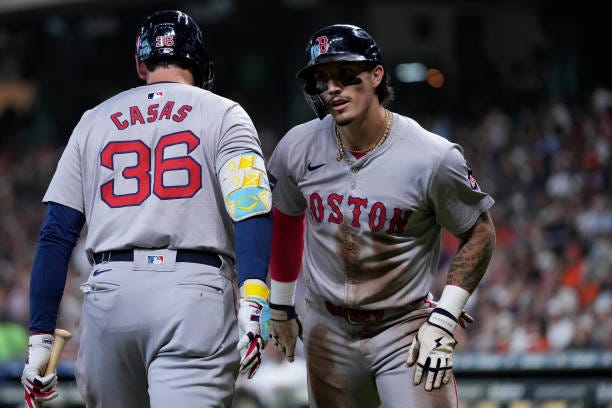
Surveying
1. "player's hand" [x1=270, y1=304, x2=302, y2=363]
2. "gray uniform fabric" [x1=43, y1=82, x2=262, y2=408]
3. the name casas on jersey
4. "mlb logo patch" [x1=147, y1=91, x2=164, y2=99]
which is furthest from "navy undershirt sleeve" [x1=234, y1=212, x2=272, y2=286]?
"player's hand" [x1=270, y1=304, x2=302, y2=363]

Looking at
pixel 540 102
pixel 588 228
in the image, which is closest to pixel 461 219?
pixel 588 228

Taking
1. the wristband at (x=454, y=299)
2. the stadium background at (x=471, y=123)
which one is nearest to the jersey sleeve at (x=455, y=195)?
the wristband at (x=454, y=299)

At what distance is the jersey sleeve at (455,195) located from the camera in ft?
12.9

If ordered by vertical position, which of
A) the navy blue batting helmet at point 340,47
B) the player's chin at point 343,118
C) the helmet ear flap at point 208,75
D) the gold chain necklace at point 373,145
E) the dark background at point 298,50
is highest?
the dark background at point 298,50

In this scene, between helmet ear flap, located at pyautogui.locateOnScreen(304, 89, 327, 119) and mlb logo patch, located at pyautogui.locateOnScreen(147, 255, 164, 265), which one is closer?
mlb logo patch, located at pyautogui.locateOnScreen(147, 255, 164, 265)

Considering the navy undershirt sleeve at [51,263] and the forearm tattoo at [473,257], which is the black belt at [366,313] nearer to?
the forearm tattoo at [473,257]

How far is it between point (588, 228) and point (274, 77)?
10.8 m

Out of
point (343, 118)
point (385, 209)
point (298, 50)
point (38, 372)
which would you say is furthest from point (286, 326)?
point (298, 50)

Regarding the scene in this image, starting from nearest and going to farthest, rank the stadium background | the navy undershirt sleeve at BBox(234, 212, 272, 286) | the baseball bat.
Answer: the navy undershirt sleeve at BBox(234, 212, 272, 286)
the baseball bat
the stadium background

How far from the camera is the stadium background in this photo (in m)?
8.38

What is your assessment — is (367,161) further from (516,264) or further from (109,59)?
(109,59)

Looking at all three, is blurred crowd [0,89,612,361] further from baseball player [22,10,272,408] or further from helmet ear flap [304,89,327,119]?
baseball player [22,10,272,408]

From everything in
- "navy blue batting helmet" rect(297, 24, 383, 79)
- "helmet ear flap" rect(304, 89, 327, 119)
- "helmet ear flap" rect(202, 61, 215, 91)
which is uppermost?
"navy blue batting helmet" rect(297, 24, 383, 79)

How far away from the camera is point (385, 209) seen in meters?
3.99
